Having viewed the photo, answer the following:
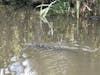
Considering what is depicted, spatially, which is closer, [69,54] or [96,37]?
[69,54]

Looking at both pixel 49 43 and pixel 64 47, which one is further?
pixel 49 43

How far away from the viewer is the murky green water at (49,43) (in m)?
7.04

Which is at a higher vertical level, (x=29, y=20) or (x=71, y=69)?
(x=29, y=20)

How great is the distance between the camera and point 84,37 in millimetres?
10273

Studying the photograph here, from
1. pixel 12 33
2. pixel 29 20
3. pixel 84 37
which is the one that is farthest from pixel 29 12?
pixel 84 37

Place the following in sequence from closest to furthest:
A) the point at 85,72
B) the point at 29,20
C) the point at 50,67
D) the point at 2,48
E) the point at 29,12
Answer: the point at 85,72 → the point at 50,67 → the point at 2,48 → the point at 29,20 → the point at 29,12

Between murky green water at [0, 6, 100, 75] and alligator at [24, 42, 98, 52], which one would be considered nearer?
murky green water at [0, 6, 100, 75]

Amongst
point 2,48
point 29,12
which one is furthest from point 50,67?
point 29,12

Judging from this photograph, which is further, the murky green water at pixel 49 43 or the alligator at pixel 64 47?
the alligator at pixel 64 47

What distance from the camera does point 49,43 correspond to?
9.41 meters

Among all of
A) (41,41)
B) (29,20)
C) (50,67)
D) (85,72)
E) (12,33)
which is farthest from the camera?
(29,20)

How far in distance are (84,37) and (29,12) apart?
6704 mm

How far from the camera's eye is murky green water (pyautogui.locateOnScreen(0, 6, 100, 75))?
23.1 feet

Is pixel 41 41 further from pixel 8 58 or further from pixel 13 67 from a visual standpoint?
pixel 13 67
